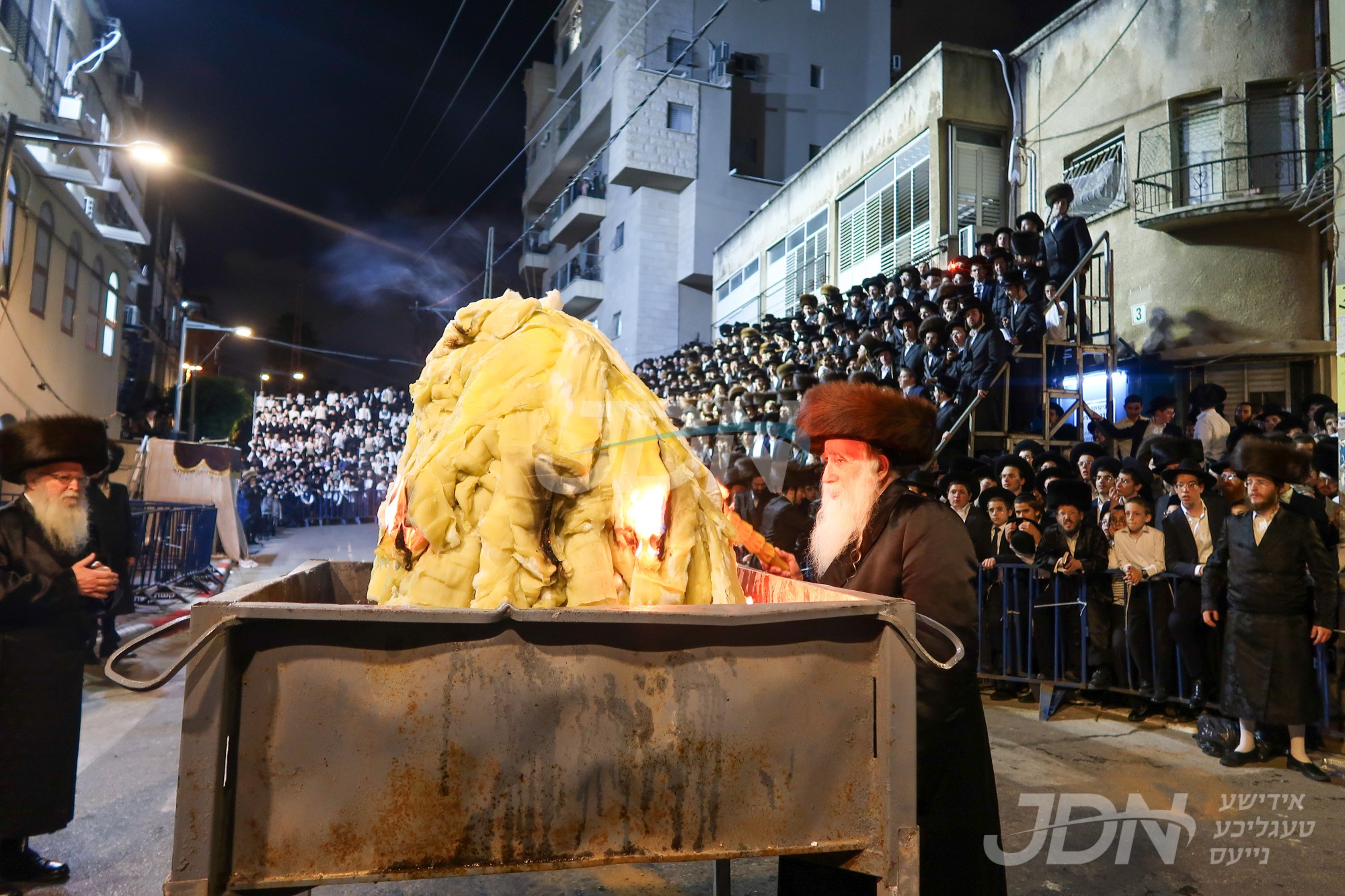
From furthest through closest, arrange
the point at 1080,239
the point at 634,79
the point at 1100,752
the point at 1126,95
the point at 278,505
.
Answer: the point at 634,79 → the point at 278,505 → the point at 1126,95 → the point at 1080,239 → the point at 1100,752

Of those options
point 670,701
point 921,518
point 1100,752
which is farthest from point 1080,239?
point 670,701

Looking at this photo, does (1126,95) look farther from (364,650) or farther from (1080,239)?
(364,650)

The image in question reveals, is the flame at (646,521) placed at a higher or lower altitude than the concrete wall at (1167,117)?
lower

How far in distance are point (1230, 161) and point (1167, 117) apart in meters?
1.21

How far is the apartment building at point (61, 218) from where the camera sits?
16281mm

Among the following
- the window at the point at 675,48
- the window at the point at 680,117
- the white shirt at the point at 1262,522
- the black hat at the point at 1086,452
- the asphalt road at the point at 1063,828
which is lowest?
the asphalt road at the point at 1063,828

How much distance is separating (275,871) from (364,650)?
487 mm

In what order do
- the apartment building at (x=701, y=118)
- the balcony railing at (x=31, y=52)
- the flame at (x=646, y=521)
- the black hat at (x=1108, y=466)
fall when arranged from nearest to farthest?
the flame at (x=646, y=521) < the black hat at (x=1108, y=466) < the balcony railing at (x=31, y=52) < the apartment building at (x=701, y=118)

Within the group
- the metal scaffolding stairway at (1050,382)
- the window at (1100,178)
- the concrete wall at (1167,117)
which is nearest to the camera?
the metal scaffolding stairway at (1050,382)

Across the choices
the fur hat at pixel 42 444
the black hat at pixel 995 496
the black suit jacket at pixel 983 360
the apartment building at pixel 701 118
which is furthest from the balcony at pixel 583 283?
the fur hat at pixel 42 444

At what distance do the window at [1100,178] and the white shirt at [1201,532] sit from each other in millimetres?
9908

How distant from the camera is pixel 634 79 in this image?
30500 mm

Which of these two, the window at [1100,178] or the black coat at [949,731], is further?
the window at [1100,178]

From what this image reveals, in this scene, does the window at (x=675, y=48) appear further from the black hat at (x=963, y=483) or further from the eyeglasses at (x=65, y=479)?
the eyeglasses at (x=65, y=479)
